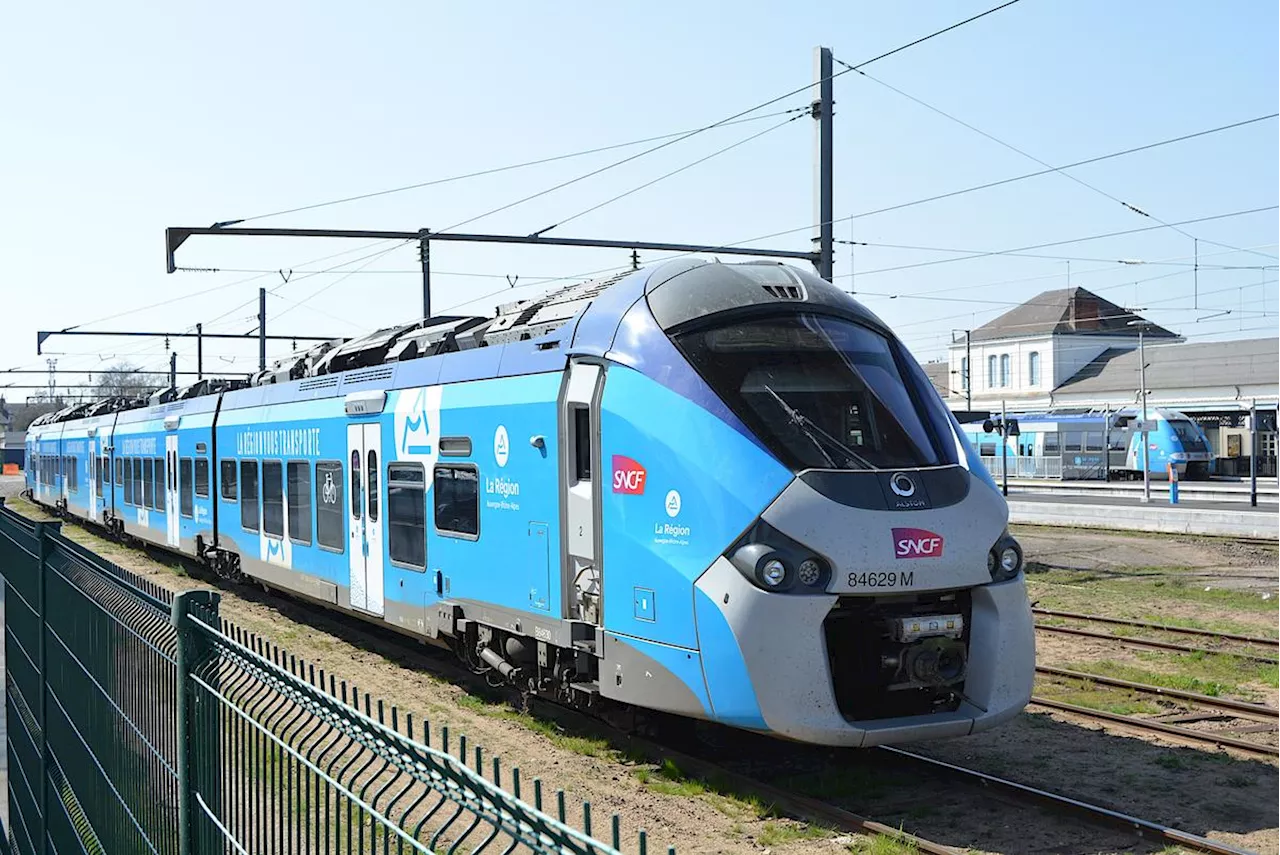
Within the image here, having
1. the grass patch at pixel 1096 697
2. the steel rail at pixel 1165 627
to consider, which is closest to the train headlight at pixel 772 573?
the grass patch at pixel 1096 697

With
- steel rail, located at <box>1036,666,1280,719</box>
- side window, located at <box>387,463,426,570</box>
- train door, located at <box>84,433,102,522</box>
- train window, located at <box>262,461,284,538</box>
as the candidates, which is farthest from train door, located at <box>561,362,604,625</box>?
train door, located at <box>84,433,102,522</box>

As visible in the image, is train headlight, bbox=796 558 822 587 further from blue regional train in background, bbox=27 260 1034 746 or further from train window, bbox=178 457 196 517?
train window, bbox=178 457 196 517

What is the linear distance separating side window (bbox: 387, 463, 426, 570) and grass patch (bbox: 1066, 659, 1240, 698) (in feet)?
21.5

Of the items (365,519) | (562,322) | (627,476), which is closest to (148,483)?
(365,519)

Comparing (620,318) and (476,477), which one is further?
(476,477)

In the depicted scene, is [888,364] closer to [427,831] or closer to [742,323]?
[742,323]

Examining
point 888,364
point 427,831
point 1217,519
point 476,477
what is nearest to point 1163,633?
point 888,364

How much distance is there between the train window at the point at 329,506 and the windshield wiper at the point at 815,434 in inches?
269

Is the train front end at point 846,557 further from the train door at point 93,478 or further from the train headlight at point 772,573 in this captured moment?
the train door at point 93,478

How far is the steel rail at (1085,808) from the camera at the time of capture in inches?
273

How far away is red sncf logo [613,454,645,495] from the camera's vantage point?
8438 mm

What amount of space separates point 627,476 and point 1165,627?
9.17m

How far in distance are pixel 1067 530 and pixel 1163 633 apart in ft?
55.7

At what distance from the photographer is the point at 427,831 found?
752 centimetres
